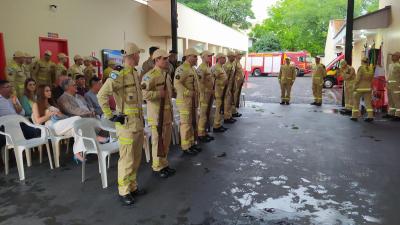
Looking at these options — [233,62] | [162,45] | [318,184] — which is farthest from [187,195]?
[162,45]

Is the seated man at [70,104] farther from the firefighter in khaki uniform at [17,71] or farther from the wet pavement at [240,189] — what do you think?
the firefighter in khaki uniform at [17,71]

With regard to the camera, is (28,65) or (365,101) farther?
(365,101)

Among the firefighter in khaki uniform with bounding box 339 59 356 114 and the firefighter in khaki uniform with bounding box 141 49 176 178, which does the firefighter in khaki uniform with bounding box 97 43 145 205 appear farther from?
the firefighter in khaki uniform with bounding box 339 59 356 114

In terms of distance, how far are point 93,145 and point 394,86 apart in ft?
25.4

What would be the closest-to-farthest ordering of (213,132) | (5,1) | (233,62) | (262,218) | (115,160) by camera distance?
(262,218) → (115,160) → (5,1) → (213,132) → (233,62)

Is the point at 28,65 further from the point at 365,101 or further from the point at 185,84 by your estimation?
the point at 365,101

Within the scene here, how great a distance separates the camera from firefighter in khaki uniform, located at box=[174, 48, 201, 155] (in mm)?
5723

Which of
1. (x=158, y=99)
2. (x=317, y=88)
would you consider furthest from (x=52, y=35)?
(x=317, y=88)

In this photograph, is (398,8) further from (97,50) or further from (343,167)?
(97,50)

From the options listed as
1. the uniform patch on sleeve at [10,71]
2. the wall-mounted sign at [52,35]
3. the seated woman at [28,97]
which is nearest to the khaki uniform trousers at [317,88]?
the wall-mounted sign at [52,35]

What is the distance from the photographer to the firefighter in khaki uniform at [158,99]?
15.2ft

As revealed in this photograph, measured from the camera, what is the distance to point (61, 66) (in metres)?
8.41

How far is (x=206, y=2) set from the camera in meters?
39.5

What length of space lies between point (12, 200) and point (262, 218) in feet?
9.40
